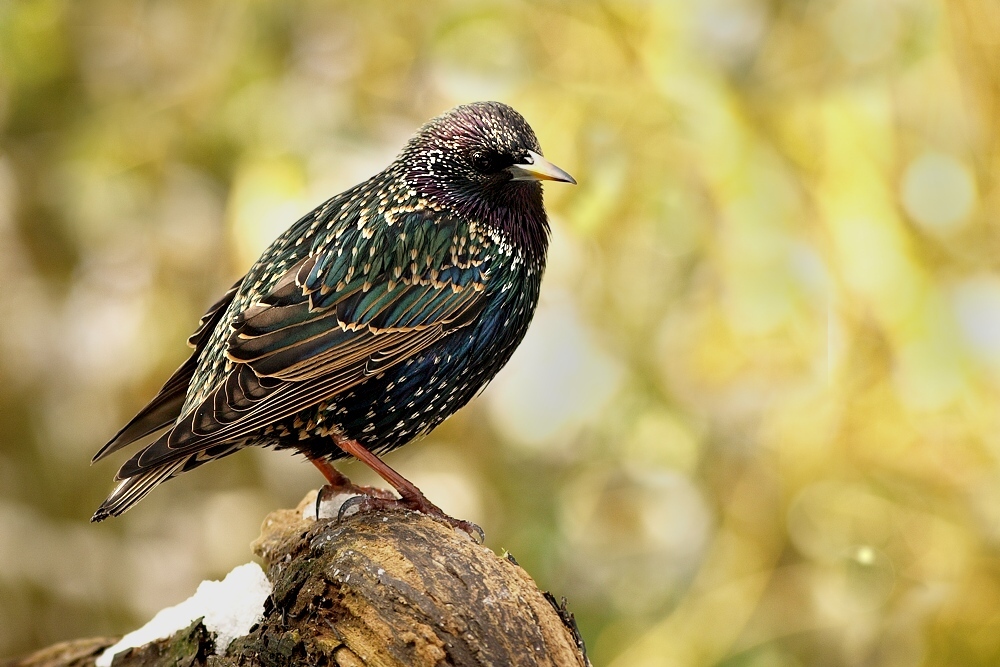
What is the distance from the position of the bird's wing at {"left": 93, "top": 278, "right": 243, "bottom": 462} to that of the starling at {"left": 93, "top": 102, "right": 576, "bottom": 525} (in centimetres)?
4

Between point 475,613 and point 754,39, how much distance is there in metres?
3.69

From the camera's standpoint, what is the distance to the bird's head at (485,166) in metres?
3.82

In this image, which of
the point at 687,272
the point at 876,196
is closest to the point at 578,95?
the point at 687,272

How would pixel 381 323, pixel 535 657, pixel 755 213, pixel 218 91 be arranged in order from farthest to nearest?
pixel 218 91 < pixel 755 213 < pixel 381 323 < pixel 535 657

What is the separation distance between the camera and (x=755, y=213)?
18.1 ft

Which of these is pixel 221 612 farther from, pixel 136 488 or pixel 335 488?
pixel 335 488

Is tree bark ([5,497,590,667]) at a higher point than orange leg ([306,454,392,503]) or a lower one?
lower

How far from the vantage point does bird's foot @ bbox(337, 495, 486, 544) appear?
363 centimetres

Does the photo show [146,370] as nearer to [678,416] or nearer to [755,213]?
[678,416]

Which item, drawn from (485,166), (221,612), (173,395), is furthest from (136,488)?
(485,166)

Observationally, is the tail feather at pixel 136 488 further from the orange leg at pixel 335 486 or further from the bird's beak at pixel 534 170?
the bird's beak at pixel 534 170

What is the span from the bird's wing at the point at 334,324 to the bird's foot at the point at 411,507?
1.15ft

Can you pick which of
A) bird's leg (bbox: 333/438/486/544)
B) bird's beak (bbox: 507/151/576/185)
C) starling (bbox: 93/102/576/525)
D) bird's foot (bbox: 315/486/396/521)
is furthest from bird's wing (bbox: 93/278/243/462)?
bird's beak (bbox: 507/151/576/185)

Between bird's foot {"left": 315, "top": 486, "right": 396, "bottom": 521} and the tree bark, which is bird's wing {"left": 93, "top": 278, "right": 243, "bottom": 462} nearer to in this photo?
bird's foot {"left": 315, "top": 486, "right": 396, "bottom": 521}
